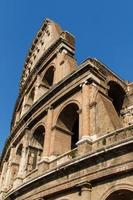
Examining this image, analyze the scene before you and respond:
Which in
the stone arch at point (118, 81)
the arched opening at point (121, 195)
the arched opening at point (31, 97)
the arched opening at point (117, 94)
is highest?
the arched opening at point (31, 97)

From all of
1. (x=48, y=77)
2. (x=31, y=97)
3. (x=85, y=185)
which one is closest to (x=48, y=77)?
(x=48, y=77)

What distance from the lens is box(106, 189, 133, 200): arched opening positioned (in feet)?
36.4

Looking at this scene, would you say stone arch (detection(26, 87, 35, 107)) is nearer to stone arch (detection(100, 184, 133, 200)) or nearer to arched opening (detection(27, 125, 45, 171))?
arched opening (detection(27, 125, 45, 171))

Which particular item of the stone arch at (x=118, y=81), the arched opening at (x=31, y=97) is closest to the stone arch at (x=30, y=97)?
the arched opening at (x=31, y=97)

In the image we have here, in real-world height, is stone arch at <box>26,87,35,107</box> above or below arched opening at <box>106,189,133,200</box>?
above

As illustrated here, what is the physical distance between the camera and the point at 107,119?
13484 mm

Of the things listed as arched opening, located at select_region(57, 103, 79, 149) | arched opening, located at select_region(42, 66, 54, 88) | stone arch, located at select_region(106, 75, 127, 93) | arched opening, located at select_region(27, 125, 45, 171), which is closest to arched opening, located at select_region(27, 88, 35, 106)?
arched opening, located at select_region(42, 66, 54, 88)

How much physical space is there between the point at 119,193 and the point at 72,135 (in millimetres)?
6155

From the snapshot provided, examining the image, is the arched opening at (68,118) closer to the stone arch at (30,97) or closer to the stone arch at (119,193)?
the stone arch at (119,193)

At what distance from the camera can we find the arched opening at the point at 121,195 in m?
11.1

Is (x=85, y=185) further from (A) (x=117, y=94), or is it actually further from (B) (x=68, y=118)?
(A) (x=117, y=94)

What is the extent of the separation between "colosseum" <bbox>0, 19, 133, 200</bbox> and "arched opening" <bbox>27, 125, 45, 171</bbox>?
2.1 inches

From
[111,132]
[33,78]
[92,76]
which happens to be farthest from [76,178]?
[33,78]

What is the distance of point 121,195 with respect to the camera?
37.5ft
